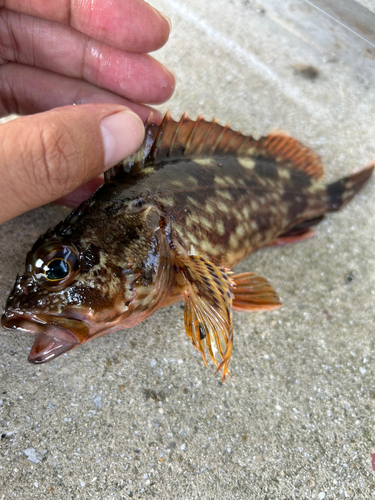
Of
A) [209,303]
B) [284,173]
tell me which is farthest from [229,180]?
[209,303]

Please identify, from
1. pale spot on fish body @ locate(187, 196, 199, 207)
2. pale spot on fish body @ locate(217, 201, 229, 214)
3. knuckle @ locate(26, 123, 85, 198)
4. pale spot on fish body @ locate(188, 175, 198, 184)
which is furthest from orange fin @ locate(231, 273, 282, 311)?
knuckle @ locate(26, 123, 85, 198)

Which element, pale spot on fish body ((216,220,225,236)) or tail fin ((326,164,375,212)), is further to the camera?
tail fin ((326,164,375,212))

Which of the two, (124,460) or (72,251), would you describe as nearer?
(72,251)

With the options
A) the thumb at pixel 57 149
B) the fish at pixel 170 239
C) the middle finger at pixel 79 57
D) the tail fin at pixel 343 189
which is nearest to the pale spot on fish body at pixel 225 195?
the fish at pixel 170 239

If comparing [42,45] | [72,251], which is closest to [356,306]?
[72,251]

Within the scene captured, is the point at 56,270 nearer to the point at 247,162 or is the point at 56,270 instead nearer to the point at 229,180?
the point at 229,180

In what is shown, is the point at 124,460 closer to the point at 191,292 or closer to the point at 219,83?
the point at 191,292

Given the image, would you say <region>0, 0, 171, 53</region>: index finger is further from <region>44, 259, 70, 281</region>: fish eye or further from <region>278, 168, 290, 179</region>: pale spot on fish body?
<region>44, 259, 70, 281</region>: fish eye
